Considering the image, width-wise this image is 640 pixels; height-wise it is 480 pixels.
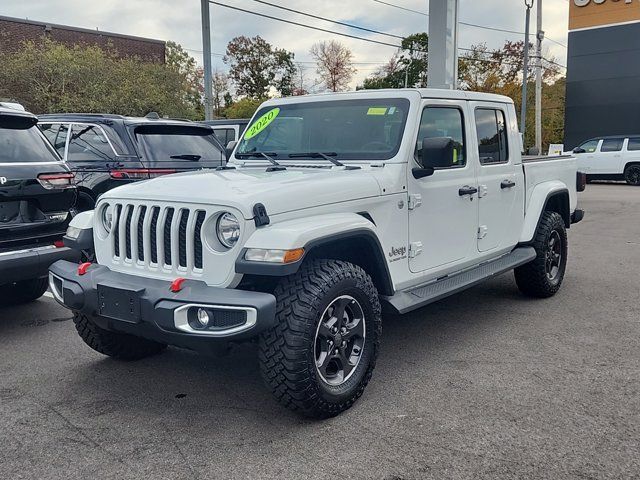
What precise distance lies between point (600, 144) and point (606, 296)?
58.4 feet

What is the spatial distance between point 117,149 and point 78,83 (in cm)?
1636

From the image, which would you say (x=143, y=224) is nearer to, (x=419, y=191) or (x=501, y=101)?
(x=419, y=191)

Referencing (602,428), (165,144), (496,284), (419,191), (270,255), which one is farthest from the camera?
(165,144)

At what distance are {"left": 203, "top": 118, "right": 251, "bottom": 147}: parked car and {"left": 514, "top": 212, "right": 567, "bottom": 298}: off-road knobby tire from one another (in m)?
7.30

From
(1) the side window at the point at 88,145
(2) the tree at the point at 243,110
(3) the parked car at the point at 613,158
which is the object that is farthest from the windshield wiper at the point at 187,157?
(2) the tree at the point at 243,110

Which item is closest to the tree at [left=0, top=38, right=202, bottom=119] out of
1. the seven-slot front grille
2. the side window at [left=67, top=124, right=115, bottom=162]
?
the side window at [left=67, top=124, right=115, bottom=162]

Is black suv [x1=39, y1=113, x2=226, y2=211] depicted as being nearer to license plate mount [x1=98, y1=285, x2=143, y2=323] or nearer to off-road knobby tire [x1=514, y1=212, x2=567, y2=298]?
off-road knobby tire [x1=514, y1=212, x2=567, y2=298]

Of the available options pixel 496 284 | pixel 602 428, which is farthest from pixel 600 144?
pixel 602 428

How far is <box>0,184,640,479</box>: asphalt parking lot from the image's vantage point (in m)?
3.07

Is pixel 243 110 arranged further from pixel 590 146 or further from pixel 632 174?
pixel 632 174

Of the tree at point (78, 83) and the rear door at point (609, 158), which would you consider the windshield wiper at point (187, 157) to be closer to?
the tree at point (78, 83)

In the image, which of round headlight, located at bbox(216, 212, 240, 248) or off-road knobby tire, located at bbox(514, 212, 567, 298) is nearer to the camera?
round headlight, located at bbox(216, 212, 240, 248)

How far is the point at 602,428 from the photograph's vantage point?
3410 millimetres

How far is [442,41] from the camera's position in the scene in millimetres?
11352
